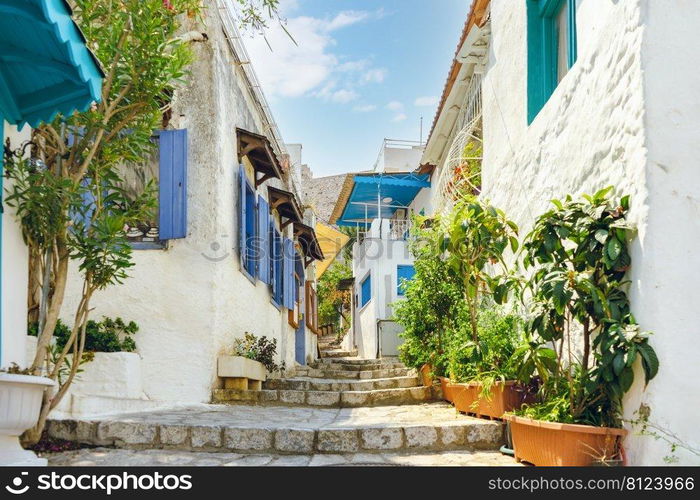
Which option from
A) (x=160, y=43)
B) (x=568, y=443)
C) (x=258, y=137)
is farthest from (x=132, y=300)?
(x=568, y=443)

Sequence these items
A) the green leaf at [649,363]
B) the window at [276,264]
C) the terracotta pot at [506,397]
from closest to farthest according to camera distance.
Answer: the green leaf at [649,363], the terracotta pot at [506,397], the window at [276,264]

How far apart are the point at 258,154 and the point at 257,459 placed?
5.67 metres

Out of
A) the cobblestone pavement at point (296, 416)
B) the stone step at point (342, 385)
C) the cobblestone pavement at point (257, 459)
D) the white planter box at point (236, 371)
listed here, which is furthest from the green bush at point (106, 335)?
the stone step at point (342, 385)

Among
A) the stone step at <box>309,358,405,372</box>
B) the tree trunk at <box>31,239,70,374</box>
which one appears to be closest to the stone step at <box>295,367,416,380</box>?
the stone step at <box>309,358,405,372</box>

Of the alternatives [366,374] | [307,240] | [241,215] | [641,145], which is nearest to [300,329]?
[307,240]

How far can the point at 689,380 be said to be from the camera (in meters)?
4.05

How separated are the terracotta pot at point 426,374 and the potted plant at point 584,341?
11.8 feet

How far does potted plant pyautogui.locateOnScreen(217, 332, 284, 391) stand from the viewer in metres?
8.18

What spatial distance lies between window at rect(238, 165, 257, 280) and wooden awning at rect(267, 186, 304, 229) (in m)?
1.86

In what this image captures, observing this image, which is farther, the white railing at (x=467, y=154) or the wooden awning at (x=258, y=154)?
the white railing at (x=467, y=154)

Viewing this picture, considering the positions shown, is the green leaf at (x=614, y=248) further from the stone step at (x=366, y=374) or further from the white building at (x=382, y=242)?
the white building at (x=382, y=242)

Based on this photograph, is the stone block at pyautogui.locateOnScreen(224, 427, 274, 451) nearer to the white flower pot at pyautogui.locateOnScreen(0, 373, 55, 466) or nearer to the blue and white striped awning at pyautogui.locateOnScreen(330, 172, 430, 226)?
the white flower pot at pyautogui.locateOnScreen(0, 373, 55, 466)

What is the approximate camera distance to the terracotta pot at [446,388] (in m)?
7.63

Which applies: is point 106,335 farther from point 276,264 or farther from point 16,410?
point 276,264
